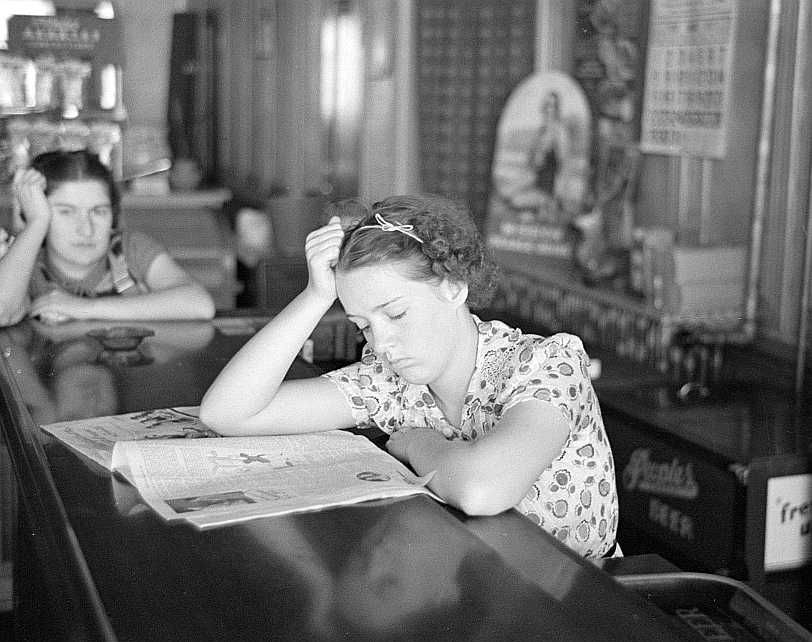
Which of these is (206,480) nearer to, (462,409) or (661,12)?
(462,409)

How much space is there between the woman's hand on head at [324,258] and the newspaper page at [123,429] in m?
0.30

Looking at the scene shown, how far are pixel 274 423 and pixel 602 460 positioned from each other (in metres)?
0.53

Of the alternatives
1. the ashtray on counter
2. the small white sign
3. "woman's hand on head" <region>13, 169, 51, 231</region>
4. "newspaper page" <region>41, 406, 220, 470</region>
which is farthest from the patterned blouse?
"woman's hand on head" <region>13, 169, 51, 231</region>

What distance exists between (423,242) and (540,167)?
270 centimetres

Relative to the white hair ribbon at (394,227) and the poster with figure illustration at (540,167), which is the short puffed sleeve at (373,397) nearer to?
the white hair ribbon at (394,227)

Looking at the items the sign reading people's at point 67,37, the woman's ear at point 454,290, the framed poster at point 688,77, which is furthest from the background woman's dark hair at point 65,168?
the sign reading people's at point 67,37

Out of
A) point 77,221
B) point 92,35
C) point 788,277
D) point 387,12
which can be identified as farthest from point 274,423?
point 92,35

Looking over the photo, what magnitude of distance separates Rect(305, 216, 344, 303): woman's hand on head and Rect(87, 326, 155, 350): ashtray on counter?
2.81 ft

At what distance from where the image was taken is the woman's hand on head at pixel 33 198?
3125 millimetres

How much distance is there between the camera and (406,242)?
1.81m

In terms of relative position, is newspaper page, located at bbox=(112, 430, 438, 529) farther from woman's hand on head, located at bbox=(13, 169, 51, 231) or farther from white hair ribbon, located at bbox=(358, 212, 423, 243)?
woman's hand on head, located at bbox=(13, 169, 51, 231)

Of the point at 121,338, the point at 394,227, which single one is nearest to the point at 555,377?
the point at 394,227

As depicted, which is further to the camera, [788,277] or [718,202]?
[718,202]

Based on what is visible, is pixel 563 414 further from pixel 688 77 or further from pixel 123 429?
pixel 688 77
